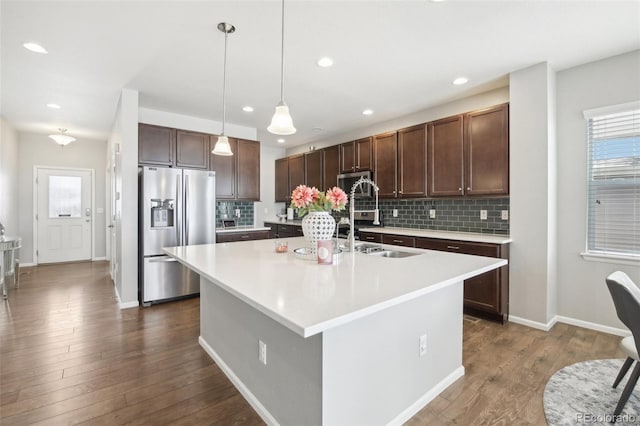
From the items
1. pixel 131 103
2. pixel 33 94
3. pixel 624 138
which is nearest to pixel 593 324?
pixel 624 138

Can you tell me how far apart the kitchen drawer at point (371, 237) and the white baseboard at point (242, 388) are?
259 centimetres

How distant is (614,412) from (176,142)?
4930 mm

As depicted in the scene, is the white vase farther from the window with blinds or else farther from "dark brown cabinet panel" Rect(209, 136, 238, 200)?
"dark brown cabinet panel" Rect(209, 136, 238, 200)

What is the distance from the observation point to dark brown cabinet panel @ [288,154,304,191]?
603cm

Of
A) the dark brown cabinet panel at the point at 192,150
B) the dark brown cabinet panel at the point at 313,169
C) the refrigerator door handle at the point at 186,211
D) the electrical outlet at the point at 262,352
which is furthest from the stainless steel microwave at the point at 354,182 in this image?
the electrical outlet at the point at 262,352

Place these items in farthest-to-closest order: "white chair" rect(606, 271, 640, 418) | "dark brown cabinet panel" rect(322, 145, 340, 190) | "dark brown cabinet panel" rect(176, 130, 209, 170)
Answer: "dark brown cabinet panel" rect(322, 145, 340, 190) → "dark brown cabinet panel" rect(176, 130, 209, 170) → "white chair" rect(606, 271, 640, 418)

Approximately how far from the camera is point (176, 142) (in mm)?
4195

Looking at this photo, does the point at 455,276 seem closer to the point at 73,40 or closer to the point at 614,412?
the point at 614,412

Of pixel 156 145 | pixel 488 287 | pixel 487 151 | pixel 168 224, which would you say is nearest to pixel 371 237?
pixel 488 287

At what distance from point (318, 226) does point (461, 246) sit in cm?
206

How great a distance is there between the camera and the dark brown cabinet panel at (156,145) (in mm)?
3924

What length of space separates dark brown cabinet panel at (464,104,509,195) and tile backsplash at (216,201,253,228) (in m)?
3.66

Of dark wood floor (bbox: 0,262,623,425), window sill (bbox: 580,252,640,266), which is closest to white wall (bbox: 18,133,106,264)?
dark wood floor (bbox: 0,262,623,425)

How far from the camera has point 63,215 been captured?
20.5ft
